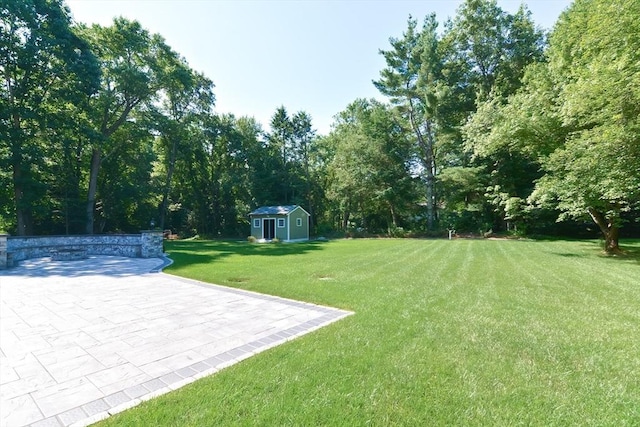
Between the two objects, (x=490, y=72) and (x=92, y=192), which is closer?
(x=92, y=192)

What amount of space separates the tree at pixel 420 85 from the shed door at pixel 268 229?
12.2m

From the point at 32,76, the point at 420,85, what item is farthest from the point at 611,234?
the point at 32,76

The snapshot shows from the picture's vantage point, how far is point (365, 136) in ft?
79.8

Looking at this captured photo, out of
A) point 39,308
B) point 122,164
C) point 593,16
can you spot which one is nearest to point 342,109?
Answer: point 122,164

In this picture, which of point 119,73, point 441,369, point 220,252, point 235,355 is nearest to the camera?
point 441,369

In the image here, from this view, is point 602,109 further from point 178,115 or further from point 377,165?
point 178,115

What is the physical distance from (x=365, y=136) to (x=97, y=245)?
19380 mm

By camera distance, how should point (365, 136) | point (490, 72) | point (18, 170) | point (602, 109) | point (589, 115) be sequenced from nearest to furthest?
point (602, 109) → point (589, 115) → point (18, 170) → point (490, 72) → point (365, 136)

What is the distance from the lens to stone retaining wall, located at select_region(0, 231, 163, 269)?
1097 centimetres

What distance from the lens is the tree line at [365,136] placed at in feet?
32.1

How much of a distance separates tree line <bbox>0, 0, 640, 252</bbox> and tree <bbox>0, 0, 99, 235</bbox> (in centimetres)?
7

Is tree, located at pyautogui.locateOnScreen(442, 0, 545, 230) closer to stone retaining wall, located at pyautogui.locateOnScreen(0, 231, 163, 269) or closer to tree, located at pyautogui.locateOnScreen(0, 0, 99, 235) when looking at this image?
stone retaining wall, located at pyautogui.locateOnScreen(0, 231, 163, 269)

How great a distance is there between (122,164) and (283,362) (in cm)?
2531

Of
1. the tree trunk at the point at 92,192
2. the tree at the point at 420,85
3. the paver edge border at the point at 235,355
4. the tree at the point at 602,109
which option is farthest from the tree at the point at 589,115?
the tree trunk at the point at 92,192
